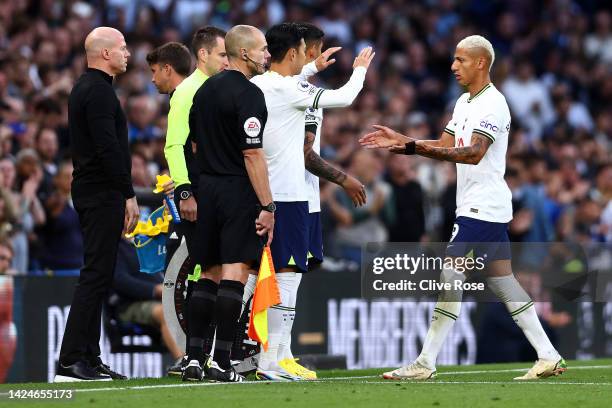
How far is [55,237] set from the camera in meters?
13.5

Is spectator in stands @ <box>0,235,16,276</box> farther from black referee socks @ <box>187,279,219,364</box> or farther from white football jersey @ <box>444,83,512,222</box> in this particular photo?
white football jersey @ <box>444,83,512,222</box>

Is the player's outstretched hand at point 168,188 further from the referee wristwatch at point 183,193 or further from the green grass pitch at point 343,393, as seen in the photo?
the green grass pitch at point 343,393

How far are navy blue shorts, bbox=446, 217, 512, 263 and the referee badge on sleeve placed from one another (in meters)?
1.76

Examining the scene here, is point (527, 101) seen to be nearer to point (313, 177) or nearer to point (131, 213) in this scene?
point (313, 177)

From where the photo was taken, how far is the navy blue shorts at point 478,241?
9844 mm

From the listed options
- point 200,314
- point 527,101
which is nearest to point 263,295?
point 200,314

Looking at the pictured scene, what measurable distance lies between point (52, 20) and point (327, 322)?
6.40m

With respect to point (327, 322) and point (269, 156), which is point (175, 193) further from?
point (327, 322)

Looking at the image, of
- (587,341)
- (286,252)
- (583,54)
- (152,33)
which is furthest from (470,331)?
(583,54)

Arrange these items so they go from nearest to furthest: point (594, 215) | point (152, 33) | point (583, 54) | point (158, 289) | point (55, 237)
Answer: point (158, 289)
point (55, 237)
point (594, 215)
point (152, 33)
point (583, 54)

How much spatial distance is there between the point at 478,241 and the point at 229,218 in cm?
185

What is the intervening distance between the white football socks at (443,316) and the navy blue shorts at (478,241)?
0.54 feet

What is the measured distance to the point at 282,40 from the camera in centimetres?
973

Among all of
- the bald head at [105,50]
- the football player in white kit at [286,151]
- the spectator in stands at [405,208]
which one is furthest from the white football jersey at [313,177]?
the spectator in stands at [405,208]
